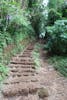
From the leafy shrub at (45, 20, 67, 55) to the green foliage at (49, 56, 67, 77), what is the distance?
0.43 meters

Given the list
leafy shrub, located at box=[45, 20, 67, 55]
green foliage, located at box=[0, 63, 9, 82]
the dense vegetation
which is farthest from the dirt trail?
leafy shrub, located at box=[45, 20, 67, 55]

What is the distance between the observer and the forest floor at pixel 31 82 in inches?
195

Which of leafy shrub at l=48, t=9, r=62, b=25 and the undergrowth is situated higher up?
leafy shrub at l=48, t=9, r=62, b=25

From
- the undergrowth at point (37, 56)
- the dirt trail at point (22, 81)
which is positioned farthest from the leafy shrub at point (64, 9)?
the dirt trail at point (22, 81)

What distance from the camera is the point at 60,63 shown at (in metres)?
6.93

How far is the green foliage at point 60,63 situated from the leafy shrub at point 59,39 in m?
0.43

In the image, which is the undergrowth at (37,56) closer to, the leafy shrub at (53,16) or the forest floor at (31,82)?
the forest floor at (31,82)

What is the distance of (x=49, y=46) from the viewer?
8148mm

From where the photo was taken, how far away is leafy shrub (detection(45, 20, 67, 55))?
25.2 ft

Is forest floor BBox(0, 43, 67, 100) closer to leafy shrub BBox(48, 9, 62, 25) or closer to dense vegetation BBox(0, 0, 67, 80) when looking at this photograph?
dense vegetation BBox(0, 0, 67, 80)

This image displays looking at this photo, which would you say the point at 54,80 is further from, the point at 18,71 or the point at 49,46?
the point at 49,46

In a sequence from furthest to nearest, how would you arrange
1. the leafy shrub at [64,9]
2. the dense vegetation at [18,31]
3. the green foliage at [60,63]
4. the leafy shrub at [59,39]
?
the leafy shrub at [64,9], the leafy shrub at [59,39], the dense vegetation at [18,31], the green foliage at [60,63]

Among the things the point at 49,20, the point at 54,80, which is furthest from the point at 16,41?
the point at 49,20

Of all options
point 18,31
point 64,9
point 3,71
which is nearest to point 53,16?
point 64,9
